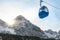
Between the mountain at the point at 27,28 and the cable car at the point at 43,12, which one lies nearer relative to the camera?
the cable car at the point at 43,12

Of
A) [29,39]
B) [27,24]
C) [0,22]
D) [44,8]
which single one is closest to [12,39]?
[29,39]

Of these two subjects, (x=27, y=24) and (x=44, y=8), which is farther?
(x=27, y=24)

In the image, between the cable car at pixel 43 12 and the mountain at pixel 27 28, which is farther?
the mountain at pixel 27 28

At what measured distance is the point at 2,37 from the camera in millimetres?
39531

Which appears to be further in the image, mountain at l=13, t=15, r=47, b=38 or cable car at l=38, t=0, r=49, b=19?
mountain at l=13, t=15, r=47, b=38

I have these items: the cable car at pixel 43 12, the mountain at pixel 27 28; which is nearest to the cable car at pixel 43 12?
the cable car at pixel 43 12

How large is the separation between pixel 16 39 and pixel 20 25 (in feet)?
132

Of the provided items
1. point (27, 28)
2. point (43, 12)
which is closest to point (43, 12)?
point (43, 12)

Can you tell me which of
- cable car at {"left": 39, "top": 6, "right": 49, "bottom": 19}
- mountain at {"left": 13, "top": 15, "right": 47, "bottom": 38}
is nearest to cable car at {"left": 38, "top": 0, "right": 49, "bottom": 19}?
cable car at {"left": 39, "top": 6, "right": 49, "bottom": 19}

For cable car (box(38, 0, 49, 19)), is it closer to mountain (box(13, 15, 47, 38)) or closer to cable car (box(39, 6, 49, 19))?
cable car (box(39, 6, 49, 19))

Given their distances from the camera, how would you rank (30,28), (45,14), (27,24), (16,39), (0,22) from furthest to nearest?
(27,24)
(30,28)
(0,22)
(16,39)
(45,14)

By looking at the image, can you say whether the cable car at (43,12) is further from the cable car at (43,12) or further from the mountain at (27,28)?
the mountain at (27,28)

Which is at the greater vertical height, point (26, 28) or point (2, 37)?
point (26, 28)

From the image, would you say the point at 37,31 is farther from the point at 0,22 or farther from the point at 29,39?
the point at 29,39
